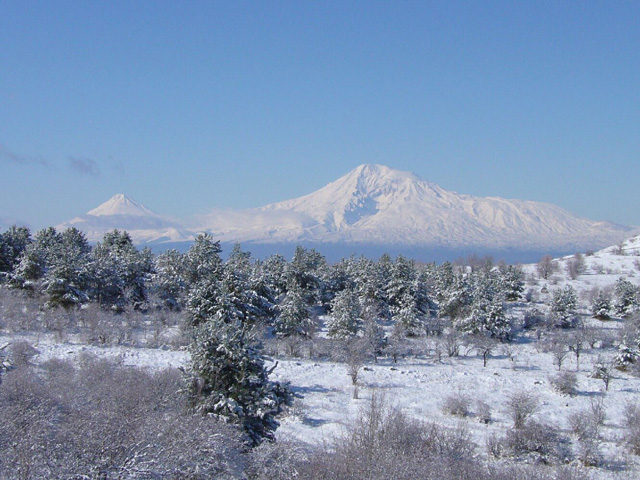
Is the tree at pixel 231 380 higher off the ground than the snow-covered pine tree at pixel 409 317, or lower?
higher

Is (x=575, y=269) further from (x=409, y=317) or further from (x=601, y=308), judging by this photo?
(x=409, y=317)

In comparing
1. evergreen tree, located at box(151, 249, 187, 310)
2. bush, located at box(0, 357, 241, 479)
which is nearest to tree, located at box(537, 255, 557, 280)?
evergreen tree, located at box(151, 249, 187, 310)

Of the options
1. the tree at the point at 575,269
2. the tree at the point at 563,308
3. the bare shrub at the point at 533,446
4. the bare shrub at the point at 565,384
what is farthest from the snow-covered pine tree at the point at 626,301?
the bare shrub at the point at 533,446

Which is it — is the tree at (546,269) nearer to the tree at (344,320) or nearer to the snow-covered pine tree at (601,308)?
the snow-covered pine tree at (601,308)

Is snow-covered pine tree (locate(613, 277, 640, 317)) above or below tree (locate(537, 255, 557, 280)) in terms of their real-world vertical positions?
below

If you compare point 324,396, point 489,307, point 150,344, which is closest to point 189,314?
point 150,344

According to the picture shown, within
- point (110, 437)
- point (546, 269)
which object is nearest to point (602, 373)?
point (110, 437)

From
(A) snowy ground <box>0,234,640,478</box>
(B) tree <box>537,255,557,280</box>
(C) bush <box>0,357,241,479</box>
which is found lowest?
(A) snowy ground <box>0,234,640,478</box>

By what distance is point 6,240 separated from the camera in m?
57.1

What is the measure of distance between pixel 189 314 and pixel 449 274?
122 ft

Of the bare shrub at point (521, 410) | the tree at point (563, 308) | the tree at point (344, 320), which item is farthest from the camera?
the tree at point (563, 308)

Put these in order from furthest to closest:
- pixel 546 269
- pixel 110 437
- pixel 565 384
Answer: pixel 546 269 → pixel 565 384 → pixel 110 437

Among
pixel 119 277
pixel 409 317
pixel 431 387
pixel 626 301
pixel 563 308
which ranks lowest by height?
pixel 431 387

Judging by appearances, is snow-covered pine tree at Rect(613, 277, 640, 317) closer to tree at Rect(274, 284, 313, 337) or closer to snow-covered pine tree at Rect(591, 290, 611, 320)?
snow-covered pine tree at Rect(591, 290, 611, 320)
